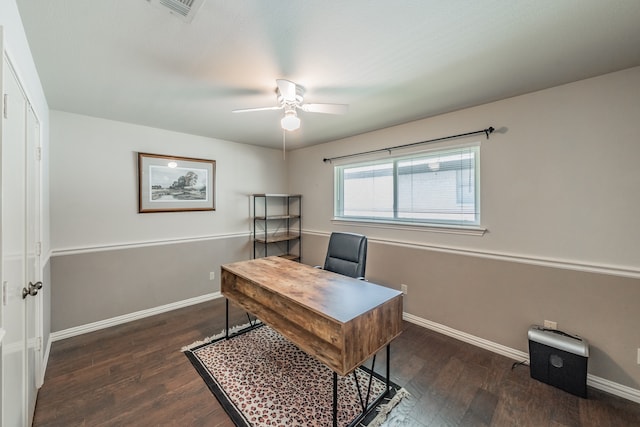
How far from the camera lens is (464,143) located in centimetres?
265

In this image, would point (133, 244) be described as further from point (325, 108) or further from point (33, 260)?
point (325, 108)

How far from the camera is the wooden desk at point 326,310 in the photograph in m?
1.46

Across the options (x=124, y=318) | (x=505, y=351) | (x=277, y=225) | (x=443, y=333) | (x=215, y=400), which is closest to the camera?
(x=215, y=400)

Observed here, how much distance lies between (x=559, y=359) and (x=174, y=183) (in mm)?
4345

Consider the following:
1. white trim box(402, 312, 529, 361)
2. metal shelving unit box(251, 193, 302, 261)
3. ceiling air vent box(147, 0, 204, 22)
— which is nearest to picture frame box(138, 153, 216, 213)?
metal shelving unit box(251, 193, 302, 261)

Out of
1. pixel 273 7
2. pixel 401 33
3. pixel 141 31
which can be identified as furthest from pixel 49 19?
pixel 401 33

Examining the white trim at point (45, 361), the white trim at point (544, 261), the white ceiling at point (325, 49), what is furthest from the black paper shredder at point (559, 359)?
the white trim at point (45, 361)

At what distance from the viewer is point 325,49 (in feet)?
5.23

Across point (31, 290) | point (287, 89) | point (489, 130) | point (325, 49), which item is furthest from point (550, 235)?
point (31, 290)

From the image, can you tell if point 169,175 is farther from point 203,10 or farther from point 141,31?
point 203,10

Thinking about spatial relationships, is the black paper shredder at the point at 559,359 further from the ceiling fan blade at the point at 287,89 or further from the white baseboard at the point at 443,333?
the ceiling fan blade at the point at 287,89

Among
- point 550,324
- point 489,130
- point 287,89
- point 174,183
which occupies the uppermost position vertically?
point 287,89

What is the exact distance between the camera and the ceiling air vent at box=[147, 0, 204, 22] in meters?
1.22

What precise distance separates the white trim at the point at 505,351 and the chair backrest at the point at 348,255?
107cm
